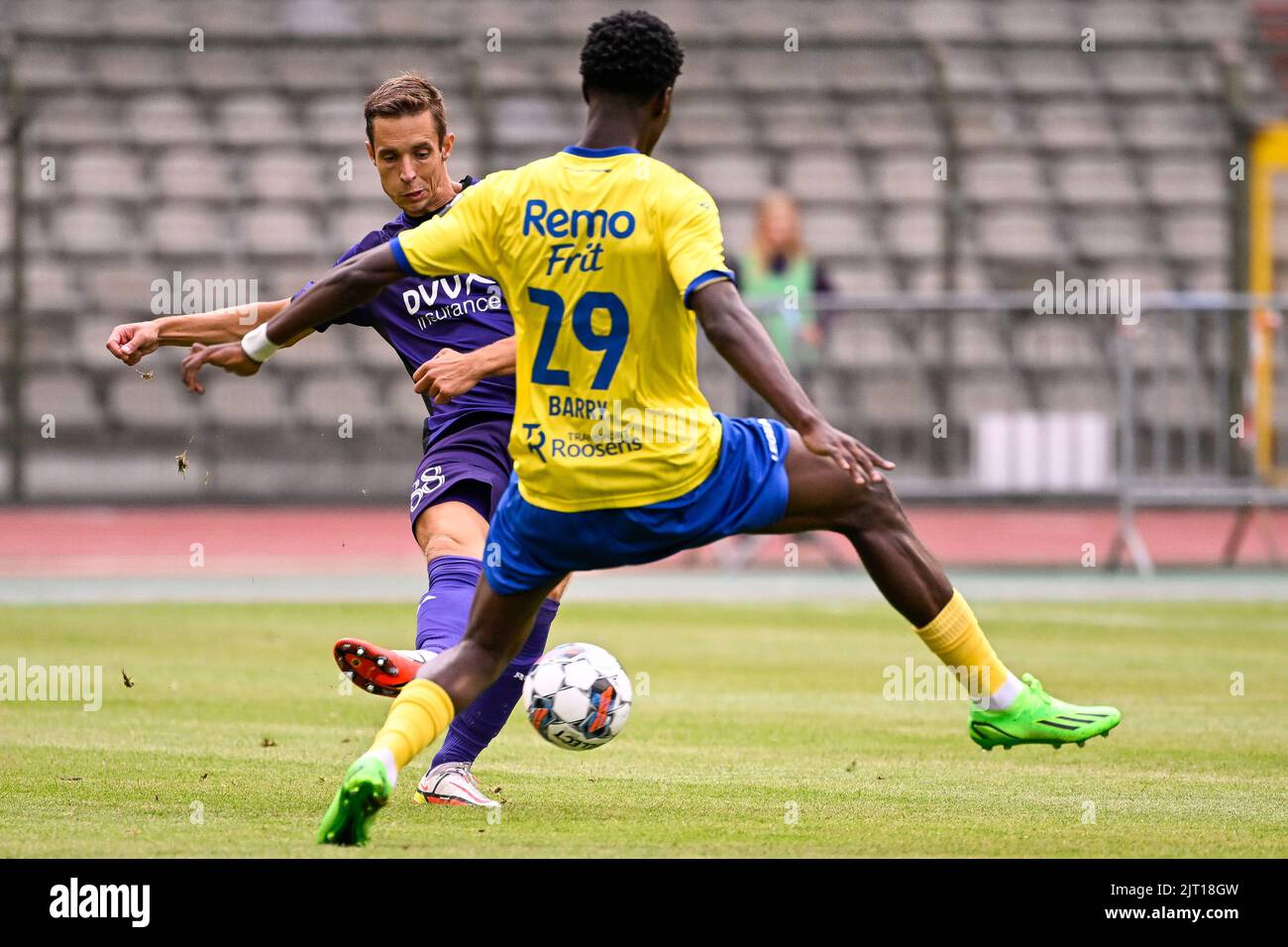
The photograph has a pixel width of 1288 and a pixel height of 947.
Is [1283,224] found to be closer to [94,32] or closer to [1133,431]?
[1133,431]

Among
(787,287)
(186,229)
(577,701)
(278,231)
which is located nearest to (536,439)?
(577,701)

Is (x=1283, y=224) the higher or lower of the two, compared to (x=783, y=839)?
higher

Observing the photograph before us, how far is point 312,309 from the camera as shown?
5.54 meters

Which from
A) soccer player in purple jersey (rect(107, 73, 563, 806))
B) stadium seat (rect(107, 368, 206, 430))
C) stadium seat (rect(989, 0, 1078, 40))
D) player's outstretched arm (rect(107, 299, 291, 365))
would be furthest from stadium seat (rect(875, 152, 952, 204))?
player's outstretched arm (rect(107, 299, 291, 365))

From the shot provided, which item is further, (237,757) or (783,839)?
(237,757)

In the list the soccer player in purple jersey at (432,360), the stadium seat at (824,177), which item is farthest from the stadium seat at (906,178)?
the soccer player in purple jersey at (432,360)

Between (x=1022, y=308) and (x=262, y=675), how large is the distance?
27.4ft

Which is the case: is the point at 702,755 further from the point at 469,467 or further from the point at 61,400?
the point at 61,400

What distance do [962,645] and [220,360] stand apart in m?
2.24
